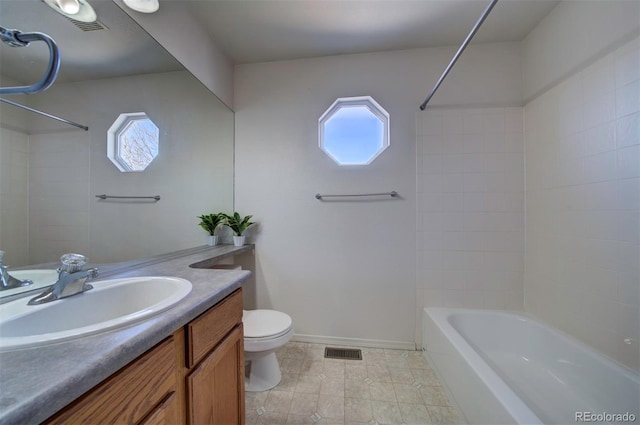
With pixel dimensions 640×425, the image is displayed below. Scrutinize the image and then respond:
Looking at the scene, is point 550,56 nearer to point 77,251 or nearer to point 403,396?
point 403,396

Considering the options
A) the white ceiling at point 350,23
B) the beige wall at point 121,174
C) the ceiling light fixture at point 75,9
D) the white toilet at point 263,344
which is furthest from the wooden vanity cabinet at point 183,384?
the white ceiling at point 350,23

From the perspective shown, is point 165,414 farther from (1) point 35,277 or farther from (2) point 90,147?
(2) point 90,147

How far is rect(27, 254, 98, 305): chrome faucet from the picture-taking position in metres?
0.69

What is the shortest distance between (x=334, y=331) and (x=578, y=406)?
145cm

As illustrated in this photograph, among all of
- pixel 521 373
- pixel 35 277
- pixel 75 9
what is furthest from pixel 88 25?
pixel 521 373

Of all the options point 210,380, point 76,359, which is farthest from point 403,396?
point 76,359

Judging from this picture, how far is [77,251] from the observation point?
3.08ft

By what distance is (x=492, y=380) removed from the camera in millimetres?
1031

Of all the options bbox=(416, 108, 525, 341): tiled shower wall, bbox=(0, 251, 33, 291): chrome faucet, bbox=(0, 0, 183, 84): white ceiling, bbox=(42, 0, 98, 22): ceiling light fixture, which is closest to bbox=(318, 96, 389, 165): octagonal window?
bbox=(416, 108, 525, 341): tiled shower wall

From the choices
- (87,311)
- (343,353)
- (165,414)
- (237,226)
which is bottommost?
(343,353)

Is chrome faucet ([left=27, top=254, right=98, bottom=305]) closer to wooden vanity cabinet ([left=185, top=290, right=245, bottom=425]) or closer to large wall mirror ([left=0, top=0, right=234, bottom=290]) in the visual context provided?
large wall mirror ([left=0, top=0, right=234, bottom=290])

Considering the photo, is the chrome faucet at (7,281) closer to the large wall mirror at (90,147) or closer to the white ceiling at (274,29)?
the large wall mirror at (90,147)

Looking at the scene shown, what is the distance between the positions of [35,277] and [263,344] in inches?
40.1

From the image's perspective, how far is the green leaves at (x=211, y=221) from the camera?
1769 millimetres
